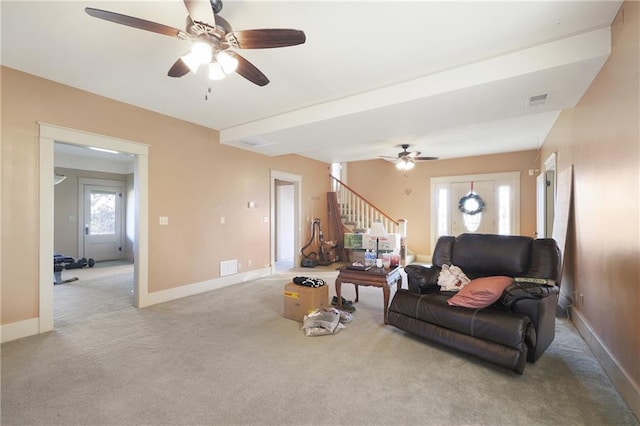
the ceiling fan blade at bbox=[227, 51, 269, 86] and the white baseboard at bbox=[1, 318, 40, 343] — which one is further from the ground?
the ceiling fan blade at bbox=[227, 51, 269, 86]

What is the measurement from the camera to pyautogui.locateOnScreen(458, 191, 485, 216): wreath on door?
7070 mm

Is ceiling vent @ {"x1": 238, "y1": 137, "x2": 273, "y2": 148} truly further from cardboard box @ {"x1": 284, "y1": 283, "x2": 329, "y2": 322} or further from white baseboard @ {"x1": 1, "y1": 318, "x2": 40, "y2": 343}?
white baseboard @ {"x1": 1, "y1": 318, "x2": 40, "y2": 343}

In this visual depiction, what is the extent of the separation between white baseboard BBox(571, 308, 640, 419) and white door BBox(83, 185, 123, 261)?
30.9ft

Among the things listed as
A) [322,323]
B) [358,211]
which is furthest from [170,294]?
[358,211]

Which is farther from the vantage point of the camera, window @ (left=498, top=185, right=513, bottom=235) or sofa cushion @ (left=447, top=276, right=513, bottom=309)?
window @ (left=498, top=185, right=513, bottom=235)

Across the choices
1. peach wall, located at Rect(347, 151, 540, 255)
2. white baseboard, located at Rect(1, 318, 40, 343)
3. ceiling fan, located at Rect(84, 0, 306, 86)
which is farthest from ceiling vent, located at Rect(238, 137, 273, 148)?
peach wall, located at Rect(347, 151, 540, 255)

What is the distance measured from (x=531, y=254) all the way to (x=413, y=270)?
3.71 feet

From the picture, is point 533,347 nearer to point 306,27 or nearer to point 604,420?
point 604,420

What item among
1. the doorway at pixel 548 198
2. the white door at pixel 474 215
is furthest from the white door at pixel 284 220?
the doorway at pixel 548 198

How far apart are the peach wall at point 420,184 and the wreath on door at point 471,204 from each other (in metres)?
0.62

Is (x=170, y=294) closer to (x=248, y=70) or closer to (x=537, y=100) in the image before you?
(x=248, y=70)

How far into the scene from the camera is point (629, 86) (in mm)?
1967

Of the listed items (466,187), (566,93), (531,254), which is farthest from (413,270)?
(466,187)

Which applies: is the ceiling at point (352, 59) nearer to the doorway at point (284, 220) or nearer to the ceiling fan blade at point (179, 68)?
the ceiling fan blade at point (179, 68)
